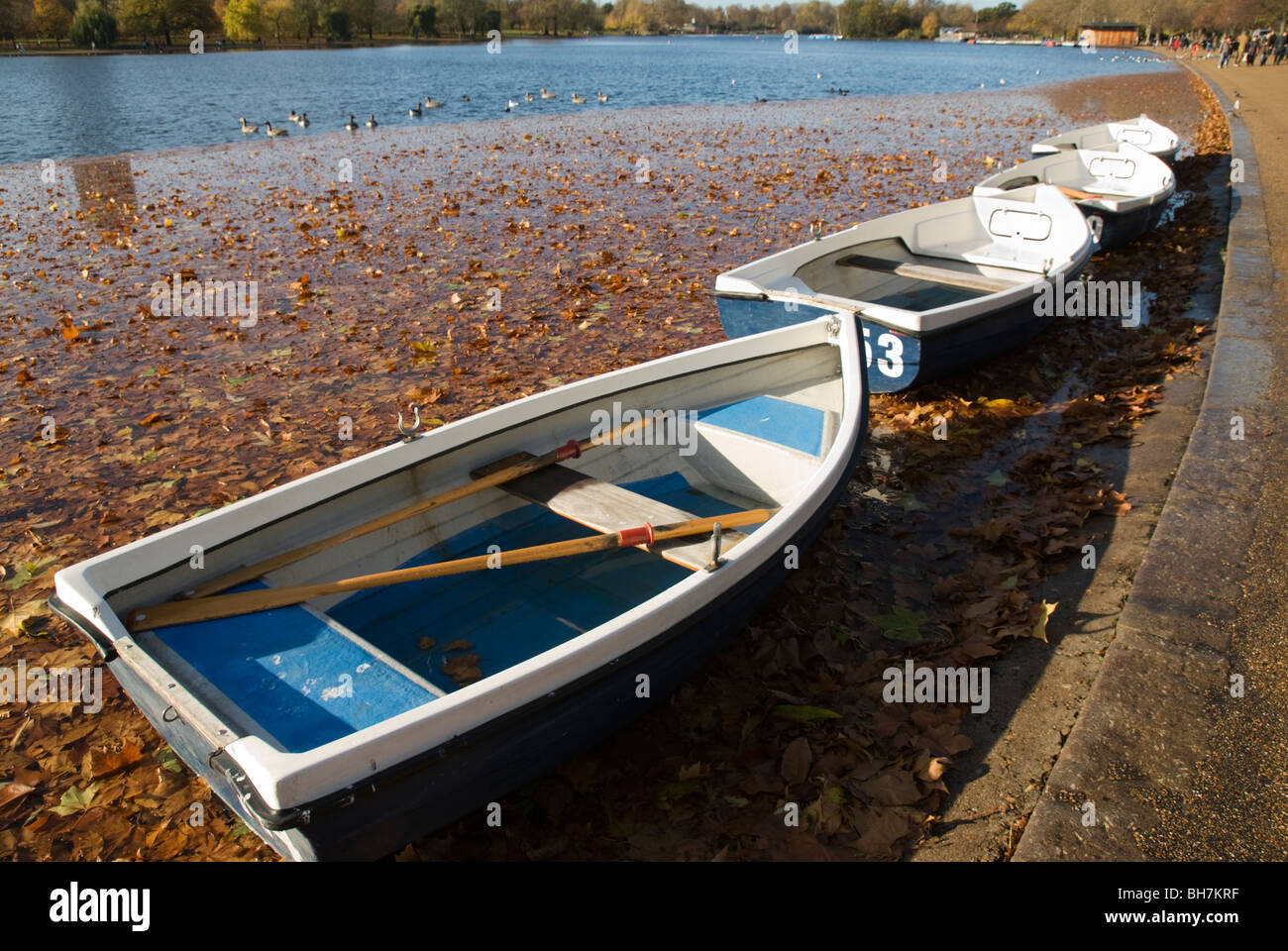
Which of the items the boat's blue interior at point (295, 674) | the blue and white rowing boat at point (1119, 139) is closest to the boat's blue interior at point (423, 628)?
the boat's blue interior at point (295, 674)

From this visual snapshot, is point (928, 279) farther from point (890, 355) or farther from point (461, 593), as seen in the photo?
point (461, 593)

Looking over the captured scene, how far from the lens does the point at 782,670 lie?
4.29m

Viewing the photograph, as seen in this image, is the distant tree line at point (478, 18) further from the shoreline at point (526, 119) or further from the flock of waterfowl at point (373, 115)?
the flock of waterfowl at point (373, 115)

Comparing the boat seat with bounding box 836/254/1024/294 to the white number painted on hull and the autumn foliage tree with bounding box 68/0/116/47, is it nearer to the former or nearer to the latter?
the white number painted on hull

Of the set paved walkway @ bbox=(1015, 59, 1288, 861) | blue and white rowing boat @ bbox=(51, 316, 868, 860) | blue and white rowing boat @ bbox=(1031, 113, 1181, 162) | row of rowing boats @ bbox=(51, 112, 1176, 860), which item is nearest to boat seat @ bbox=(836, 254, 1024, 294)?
row of rowing boats @ bbox=(51, 112, 1176, 860)

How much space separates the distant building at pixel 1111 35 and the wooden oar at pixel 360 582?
13453cm

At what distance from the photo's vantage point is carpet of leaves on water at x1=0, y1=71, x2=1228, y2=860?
357cm

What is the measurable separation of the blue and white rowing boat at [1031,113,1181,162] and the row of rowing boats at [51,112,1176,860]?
10.4 meters

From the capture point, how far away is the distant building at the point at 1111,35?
363ft

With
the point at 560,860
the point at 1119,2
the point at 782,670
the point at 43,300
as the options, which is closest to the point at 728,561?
the point at 782,670

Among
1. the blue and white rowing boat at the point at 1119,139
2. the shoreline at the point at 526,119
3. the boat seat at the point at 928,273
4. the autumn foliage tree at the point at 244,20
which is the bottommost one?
the boat seat at the point at 928,273

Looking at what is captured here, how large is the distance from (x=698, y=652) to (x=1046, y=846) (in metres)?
1.53

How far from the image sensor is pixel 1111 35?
112875 mm

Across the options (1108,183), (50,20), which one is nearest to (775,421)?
(1108,183)
